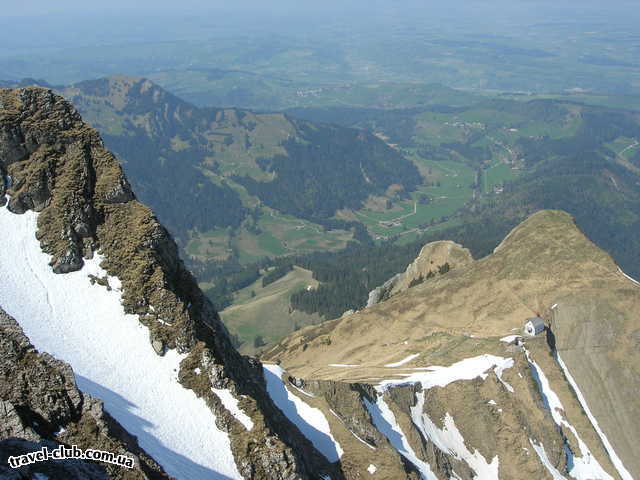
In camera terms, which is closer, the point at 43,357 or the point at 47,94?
the point at 43,357

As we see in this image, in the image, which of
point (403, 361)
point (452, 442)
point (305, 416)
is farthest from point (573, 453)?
point (305, 416)

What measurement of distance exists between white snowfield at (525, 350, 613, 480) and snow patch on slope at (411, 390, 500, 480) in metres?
15.8

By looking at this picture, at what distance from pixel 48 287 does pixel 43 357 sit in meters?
13.9

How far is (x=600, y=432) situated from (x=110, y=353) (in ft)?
298

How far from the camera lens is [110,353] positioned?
149 ft

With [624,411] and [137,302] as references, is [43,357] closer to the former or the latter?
[137,302]

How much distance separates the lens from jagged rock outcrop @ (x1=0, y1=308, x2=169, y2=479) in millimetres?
30156

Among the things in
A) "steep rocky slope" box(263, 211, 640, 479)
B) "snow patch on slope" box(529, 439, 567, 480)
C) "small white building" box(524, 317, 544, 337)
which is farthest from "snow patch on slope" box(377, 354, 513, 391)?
"small white building" box(524, 317, 544, 337)

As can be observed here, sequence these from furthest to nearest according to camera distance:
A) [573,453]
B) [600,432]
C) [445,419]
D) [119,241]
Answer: [600,432] → [573,453] → [445,419] → [119,241]

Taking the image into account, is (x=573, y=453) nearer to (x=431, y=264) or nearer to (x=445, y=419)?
(x=445, y=419)

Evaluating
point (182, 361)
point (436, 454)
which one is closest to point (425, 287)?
point (436, 454)

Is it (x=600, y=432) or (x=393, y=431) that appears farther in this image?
(x=600, y=432)

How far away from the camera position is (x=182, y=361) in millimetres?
46000

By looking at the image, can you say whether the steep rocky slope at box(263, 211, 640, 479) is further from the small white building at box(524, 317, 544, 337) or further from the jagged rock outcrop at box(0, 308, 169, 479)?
the jagged rock outcrop at box(0, 308, 169, 479)
